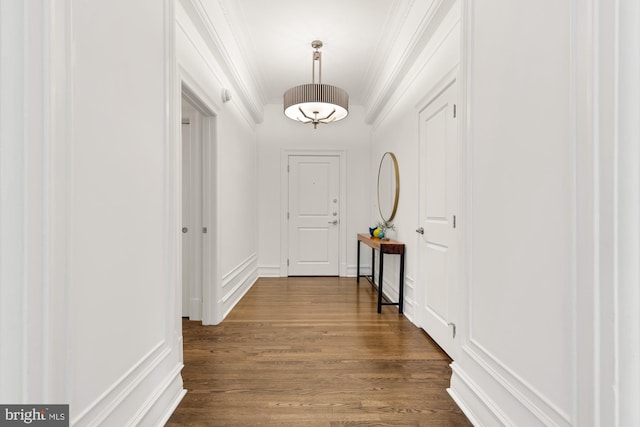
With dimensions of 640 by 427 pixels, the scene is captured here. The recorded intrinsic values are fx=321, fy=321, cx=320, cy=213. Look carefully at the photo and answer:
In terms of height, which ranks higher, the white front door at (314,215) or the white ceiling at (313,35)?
the white ceiling at (313,35)

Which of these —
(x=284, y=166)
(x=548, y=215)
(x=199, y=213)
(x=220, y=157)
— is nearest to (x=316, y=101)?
(x=220, y=157)

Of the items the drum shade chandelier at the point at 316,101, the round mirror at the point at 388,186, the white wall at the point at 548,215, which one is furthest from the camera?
the round mirror at the point at 388,186

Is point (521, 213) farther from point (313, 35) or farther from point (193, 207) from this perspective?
point (313, 35)

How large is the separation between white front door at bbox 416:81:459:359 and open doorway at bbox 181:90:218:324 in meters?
1.90

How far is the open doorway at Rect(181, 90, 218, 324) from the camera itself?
115 inches

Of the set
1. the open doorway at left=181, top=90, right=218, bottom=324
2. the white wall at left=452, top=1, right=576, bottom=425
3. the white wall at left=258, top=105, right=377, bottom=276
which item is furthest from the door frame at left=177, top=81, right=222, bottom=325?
the white wall at left=258, top=105, right=377, bottom=276

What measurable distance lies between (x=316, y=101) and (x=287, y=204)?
2297 millimetres

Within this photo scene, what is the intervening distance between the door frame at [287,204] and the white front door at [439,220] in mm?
2404

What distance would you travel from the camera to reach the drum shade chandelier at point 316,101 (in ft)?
10.7

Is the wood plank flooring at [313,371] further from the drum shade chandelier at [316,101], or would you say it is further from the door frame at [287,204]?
the drum shade chandelier at [316,101]

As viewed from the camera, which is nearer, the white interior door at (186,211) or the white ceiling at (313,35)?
the white ceiling at (313,35)

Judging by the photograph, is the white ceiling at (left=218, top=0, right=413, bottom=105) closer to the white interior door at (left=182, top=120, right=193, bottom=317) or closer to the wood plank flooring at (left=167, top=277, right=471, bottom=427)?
the white interior door at (left=182, top=120, right=193, bottom=317)

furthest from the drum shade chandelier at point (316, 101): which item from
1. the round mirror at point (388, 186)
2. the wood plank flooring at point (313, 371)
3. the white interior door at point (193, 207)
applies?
the wood plank flooring at point (313, 371)

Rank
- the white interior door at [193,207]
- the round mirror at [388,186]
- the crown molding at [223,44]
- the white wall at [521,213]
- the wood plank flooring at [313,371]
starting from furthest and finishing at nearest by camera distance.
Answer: the round mirror at [388,186] → the white interior door at [193,207] → the crown molding at [223,44] → the wood plank flooring at [313,371] → the white wall at [521,213]
